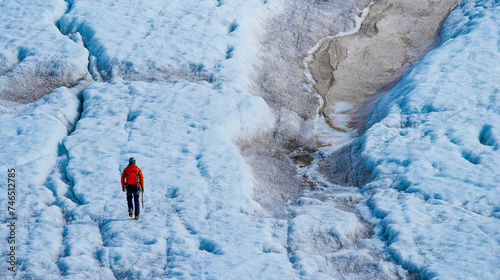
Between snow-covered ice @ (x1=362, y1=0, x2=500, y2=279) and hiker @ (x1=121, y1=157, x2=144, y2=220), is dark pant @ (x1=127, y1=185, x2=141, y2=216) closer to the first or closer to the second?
hiker @ (x1=121, y1=157, x2=144, y2=220)

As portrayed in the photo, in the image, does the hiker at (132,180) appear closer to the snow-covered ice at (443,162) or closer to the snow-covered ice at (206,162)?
the snow-covered ice at (206,162)

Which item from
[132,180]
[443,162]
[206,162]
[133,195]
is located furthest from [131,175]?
[443,162]

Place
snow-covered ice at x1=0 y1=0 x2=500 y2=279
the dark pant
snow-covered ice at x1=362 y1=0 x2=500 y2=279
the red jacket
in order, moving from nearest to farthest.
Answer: snow-covered ice at x1=0 y1=0 x2=500 y2=279 < snow-covered ice at x1=362 y1=0 x2=500 y2=279 < the red jacket < the dark pant

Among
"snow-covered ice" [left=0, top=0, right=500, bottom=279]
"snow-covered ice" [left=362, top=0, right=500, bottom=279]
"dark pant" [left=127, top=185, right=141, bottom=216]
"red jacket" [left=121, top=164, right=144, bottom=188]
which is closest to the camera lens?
"snow-covered ice" [left=0, top=0, right=500, bottom=279]

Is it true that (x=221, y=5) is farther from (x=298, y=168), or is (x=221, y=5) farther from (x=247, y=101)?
(x=298, y=168)

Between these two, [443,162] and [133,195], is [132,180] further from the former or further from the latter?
[443,162]

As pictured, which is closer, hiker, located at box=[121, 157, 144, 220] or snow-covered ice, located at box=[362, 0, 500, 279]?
snow-covered ice, located at box=[362, 0, 500, 279]

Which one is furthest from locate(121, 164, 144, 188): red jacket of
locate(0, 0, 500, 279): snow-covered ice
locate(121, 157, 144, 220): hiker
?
locate(0, 0, 500, 279): snow-covered ice

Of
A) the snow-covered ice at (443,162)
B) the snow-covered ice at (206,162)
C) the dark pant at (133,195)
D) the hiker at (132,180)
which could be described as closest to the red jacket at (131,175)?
the hiker at (132,180)

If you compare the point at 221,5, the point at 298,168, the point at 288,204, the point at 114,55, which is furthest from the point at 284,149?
the point at 221,5

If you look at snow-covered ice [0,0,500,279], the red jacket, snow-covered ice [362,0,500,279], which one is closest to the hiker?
the red jacket

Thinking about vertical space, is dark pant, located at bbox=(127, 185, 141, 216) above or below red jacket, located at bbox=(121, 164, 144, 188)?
below
